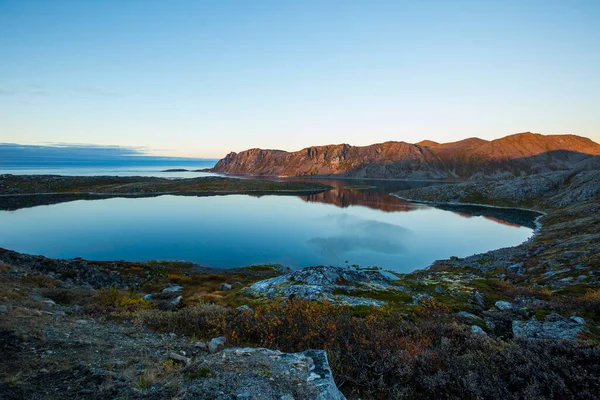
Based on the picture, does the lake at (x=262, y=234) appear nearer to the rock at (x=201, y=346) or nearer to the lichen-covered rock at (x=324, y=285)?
the lichen-covered rock at (x=324, y=285)

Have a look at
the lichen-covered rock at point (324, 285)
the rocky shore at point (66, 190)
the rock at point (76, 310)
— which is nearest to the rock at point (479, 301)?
the lichen-covered rock at point (324, 285)

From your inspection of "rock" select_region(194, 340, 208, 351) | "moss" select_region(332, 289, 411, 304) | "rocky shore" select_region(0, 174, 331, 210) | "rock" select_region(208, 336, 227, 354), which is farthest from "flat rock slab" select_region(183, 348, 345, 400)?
"rocky shore" select_region(0, 174, 331, 210)

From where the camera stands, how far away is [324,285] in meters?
31.0

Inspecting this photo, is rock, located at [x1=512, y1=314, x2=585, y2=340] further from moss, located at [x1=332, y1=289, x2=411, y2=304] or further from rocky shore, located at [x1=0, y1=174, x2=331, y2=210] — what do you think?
rocky shore, located at [x1=0, y1=174, x2=331, y2=210]

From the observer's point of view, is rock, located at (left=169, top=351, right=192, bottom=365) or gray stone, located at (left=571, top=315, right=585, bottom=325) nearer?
rock, located at (left=169, top=351, right=192, bottom=365)

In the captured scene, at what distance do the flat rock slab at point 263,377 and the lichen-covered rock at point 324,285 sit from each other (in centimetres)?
1645

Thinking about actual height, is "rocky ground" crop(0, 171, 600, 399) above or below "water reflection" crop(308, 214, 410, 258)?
above

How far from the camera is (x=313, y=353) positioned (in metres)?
9.23

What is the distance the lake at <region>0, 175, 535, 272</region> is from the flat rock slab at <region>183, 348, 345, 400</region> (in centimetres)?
4882

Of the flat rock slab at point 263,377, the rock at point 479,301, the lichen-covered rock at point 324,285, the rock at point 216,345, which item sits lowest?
the lichen-covered rock at point 324,285

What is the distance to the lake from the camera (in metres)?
61.9

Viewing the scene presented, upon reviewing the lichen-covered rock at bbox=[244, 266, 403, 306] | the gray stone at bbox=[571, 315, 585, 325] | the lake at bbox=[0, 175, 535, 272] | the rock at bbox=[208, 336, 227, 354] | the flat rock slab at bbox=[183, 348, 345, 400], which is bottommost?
the lake at bbox=[0, 175, 535, 272]

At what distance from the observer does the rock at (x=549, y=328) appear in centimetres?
1358

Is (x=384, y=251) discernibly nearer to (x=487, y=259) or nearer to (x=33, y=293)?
(x=487, y=259)
